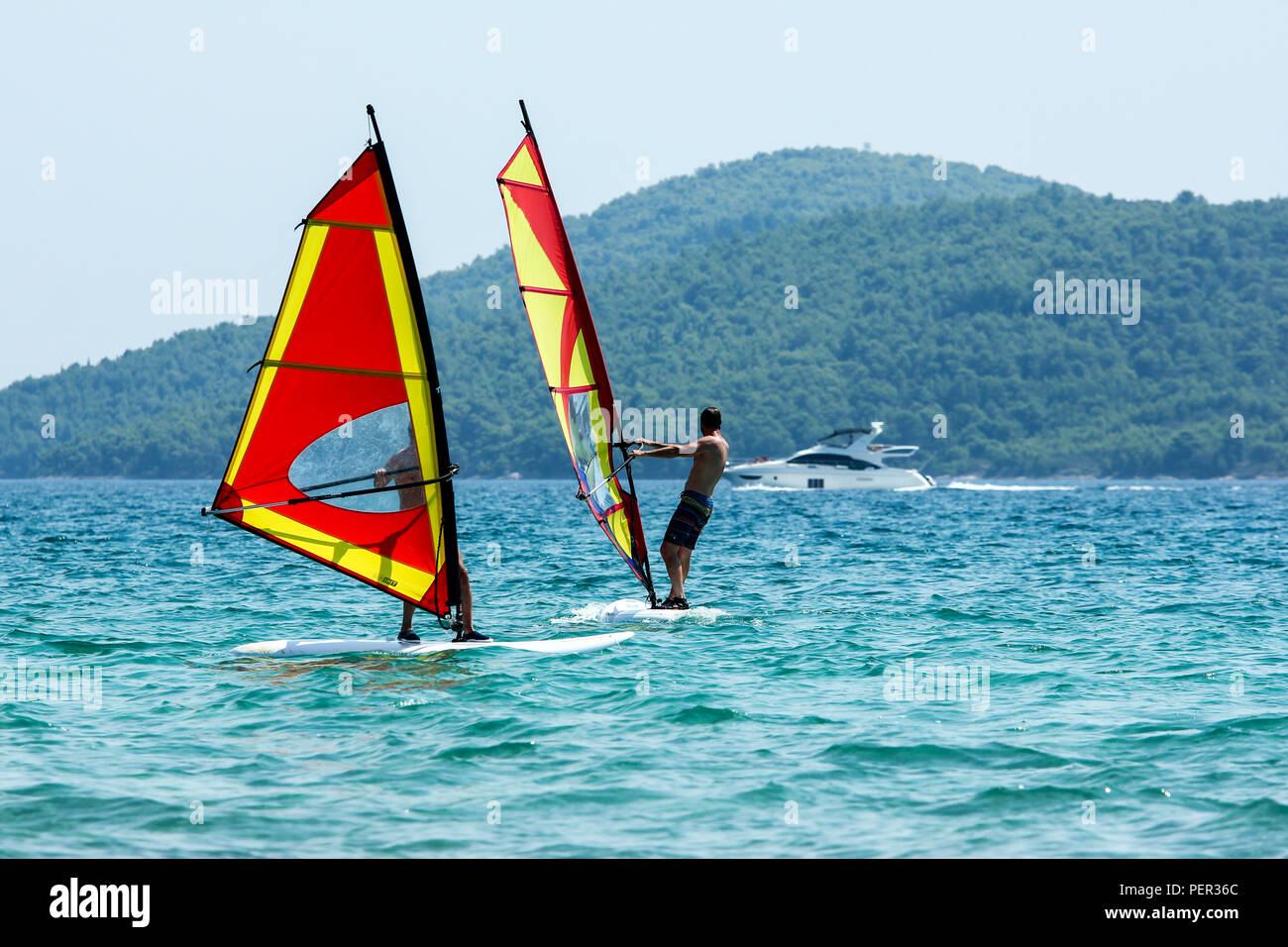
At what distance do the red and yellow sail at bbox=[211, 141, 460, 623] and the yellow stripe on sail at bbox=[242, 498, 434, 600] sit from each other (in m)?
0.01

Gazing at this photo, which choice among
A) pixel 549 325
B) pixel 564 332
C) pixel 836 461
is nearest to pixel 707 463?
pixel 564 332

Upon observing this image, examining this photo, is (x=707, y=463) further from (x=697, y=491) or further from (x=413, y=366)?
(x=413, y=366)

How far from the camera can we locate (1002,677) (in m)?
13.7

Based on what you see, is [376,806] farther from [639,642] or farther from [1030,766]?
[639,642]

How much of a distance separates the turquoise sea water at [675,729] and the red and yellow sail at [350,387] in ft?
4.31

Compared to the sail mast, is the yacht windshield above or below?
below

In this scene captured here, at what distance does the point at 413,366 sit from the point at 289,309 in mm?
1300

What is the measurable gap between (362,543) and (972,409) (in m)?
186

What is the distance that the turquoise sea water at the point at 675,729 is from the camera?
832 cm

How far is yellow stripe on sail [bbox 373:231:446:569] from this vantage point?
13266 mm

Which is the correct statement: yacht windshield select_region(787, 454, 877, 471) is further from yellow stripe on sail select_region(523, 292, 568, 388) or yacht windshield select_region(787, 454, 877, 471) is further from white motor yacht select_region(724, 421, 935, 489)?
yellow stripe on sail select_region(523, 292, 568, 388)

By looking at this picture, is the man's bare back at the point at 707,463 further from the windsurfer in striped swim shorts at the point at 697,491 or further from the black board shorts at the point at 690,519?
the black board shorts at the point at 690,519

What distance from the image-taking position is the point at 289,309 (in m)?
13.0

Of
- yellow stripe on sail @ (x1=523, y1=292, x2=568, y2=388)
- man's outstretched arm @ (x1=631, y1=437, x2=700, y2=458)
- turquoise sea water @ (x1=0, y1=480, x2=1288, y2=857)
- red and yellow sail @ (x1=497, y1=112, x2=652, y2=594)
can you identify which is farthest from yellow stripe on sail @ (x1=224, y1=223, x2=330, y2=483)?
man's outstretched arm @ (x1=631, y1=437, x2=700, y2=458)
